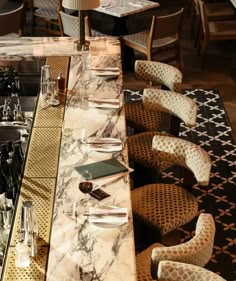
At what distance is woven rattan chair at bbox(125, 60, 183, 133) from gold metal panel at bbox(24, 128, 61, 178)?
101cm

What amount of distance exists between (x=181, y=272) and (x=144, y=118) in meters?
2.03

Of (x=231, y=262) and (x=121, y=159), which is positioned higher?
(x=121, y=159)

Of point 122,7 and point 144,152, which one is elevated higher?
point 122,7

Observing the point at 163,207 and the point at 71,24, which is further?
the point at 71,24

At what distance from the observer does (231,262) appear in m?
4.02

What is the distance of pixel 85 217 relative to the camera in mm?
3010

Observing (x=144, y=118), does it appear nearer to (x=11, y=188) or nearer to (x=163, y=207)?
(x=163, y=207)

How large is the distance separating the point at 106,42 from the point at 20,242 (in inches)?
107

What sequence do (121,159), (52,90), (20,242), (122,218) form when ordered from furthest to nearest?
(52,90), (121,159), (122,218), (20,242)

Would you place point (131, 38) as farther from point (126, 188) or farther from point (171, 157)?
point (126, 188)

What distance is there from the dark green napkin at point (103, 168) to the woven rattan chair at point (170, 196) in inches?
14.6

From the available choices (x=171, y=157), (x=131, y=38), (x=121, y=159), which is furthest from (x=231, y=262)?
(x=131, y=38)

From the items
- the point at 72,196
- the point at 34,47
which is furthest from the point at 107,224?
the point at 34,47

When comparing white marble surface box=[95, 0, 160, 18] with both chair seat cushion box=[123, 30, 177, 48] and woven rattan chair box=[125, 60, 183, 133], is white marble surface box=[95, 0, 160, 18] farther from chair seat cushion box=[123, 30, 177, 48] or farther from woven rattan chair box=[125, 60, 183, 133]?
woven rattan chair box=[125, 60, 183, 133]
